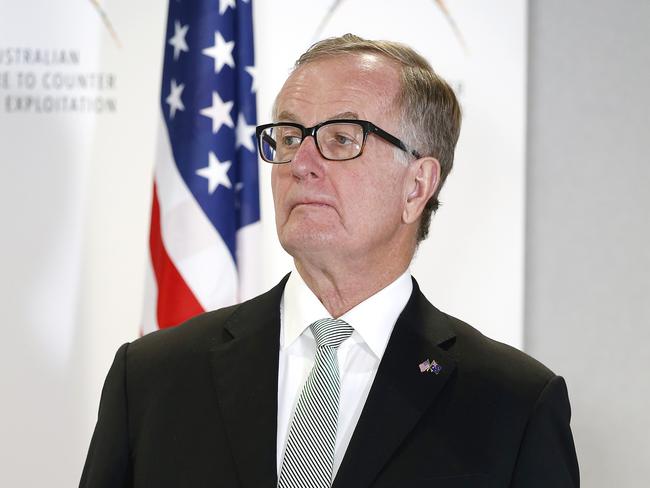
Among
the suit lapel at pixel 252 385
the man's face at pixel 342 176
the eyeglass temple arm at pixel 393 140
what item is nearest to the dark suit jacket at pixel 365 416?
the suit lapel at pixel 252 385

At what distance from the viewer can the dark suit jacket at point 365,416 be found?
4.49 feet

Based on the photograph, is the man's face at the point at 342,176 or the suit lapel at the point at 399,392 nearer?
the suit lapel at the point at 399,392

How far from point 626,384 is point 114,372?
1.77 metres

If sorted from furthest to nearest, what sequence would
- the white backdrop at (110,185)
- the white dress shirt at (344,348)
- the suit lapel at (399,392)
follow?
the white backdrop at (110,185), the white dress shirt at (344,348), the suit lapel at (399,392)

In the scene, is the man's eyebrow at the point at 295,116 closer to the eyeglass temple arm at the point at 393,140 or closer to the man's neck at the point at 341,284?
the eyeglass temple arm at the point at 393,140

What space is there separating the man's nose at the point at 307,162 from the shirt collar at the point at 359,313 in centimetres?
19

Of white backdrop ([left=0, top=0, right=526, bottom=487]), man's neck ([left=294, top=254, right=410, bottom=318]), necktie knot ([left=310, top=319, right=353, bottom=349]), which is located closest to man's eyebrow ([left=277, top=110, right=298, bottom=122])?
man's neck ([left=294, top=254, right=410, bottom=318])

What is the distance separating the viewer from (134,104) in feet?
9.05

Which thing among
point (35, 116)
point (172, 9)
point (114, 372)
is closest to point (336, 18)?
point (172, 9)

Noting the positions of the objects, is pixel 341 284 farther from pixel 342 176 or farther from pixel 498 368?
pixel 498 368

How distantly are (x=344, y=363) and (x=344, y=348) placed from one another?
3cm

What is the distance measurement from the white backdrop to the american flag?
195mm

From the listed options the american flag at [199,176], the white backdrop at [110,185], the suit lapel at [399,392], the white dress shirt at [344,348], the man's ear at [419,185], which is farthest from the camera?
the white backdrop at [110,185]

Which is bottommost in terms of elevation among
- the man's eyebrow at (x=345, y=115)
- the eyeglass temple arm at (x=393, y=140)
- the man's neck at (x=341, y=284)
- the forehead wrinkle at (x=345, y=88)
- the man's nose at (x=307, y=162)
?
the man's neck at (x=341, y=284)
